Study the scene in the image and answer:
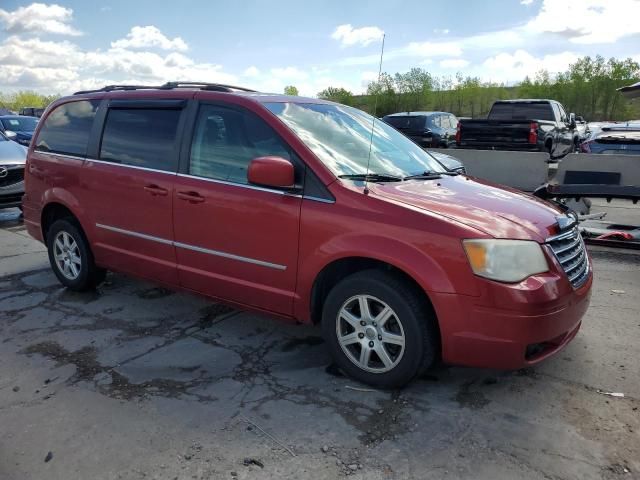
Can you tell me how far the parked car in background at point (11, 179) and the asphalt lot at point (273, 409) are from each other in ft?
16.6

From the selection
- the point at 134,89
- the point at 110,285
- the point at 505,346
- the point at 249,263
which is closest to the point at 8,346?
the point at 110,285

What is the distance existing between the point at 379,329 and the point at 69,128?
362 cm

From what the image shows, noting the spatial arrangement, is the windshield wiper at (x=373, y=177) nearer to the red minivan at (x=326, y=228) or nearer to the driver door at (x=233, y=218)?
the red minivan at (x=326, y=228)

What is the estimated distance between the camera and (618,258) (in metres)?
6.13

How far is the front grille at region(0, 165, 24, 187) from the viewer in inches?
342

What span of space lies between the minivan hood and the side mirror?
53 cm

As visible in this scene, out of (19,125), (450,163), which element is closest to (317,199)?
(450,163)

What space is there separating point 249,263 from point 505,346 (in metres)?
1.74

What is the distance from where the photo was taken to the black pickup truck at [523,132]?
12773mm

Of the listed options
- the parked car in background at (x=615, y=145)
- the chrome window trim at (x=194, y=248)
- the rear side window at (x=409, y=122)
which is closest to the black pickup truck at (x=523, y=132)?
the parked car in background at (x=615, y=145)

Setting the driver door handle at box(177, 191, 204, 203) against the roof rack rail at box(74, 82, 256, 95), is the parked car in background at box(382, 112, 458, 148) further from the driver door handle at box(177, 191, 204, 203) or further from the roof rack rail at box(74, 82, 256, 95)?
the driver door handle at box(177, 191, 204, 203)

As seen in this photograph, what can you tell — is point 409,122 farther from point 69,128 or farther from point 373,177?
point 373,177

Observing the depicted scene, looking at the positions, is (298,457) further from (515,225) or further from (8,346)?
(8,346)

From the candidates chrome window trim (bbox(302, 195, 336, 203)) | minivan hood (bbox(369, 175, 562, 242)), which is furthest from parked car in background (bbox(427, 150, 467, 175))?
chrome window trim (bbox(302, 195, 336, 203))
